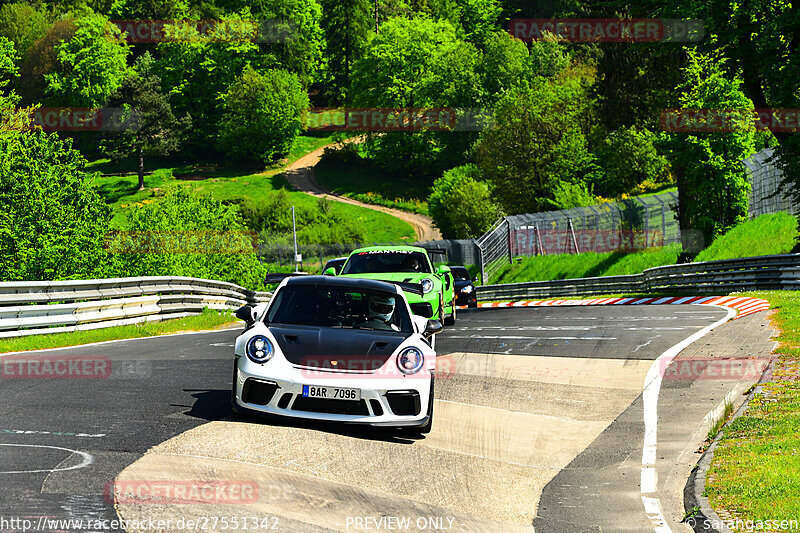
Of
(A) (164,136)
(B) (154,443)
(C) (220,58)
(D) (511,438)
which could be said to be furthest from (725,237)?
(C) (220,58)

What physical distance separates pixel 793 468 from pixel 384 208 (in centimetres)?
9538

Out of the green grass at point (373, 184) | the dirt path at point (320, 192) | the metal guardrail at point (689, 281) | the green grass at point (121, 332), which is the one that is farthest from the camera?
the green grass at point (373, 184)

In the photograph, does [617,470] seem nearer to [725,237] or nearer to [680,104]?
[725,237]

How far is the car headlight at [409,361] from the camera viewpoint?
353 inches

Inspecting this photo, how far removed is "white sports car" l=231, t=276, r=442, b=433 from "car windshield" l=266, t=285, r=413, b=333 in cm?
1

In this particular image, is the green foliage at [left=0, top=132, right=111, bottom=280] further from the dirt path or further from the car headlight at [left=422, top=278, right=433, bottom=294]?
the dirt path

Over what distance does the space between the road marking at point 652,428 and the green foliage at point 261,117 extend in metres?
107

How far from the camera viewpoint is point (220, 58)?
139375 mm

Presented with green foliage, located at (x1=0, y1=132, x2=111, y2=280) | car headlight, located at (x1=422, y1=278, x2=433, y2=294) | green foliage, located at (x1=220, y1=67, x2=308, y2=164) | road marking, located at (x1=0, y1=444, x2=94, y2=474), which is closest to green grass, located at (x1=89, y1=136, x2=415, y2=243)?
green foliage, located at (x1=220, y1=67, x2=308, y2=164)

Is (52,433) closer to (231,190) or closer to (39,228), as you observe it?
(39,228)

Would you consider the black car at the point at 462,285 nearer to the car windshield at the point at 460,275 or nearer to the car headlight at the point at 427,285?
the car windshield at the point at 460,275

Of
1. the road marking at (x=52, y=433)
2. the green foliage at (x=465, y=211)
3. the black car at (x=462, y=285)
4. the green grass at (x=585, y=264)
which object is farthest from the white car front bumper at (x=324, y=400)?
the green foliage at (x=465, y=211)

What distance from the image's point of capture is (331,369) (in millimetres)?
8719

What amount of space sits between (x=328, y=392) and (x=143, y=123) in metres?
113
